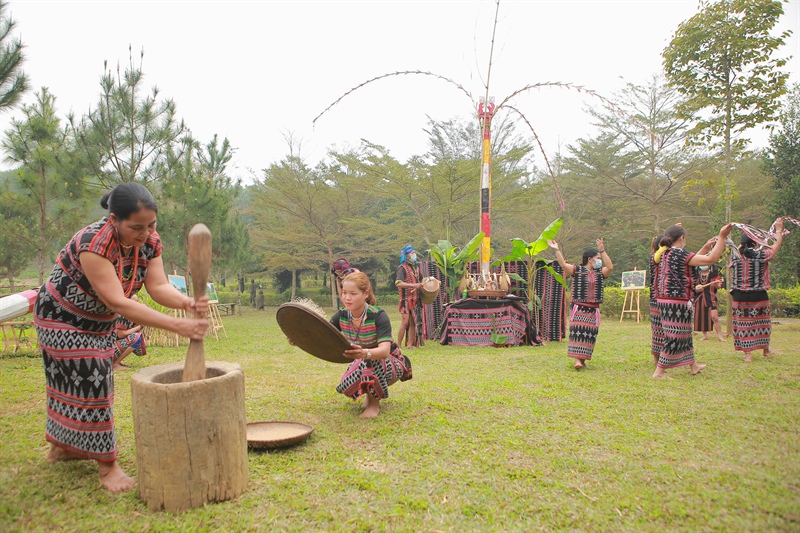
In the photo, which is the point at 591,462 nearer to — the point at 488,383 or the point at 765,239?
the point at 488,383

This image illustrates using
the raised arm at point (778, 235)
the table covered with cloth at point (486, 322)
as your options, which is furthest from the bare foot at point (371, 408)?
the raised arm at point (778, 235)

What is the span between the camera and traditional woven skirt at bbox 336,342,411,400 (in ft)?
13.3

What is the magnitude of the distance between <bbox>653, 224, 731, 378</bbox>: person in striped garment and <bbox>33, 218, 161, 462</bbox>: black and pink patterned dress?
5028 millimetres

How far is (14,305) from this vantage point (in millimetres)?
3135

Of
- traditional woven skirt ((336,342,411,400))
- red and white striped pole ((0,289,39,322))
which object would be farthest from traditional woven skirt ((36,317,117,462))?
traditional woven skirt ((336,342,411,400))

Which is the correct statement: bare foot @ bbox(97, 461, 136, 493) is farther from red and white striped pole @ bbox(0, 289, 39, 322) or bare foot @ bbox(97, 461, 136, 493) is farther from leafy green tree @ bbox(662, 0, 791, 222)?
leafy green tree @ bbox(662, 0, 791, 222)

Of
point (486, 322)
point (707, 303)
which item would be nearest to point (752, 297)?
point (707, 303)

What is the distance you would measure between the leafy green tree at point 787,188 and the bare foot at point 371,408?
15374 millimetres

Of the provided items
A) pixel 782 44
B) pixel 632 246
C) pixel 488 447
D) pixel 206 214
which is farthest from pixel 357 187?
pixel 488 447

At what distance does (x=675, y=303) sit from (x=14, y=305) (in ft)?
18.6

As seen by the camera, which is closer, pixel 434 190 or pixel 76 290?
pixel 76 290

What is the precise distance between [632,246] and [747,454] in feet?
69.4

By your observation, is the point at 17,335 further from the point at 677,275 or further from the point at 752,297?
the point at 752,297

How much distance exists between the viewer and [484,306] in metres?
8.70
